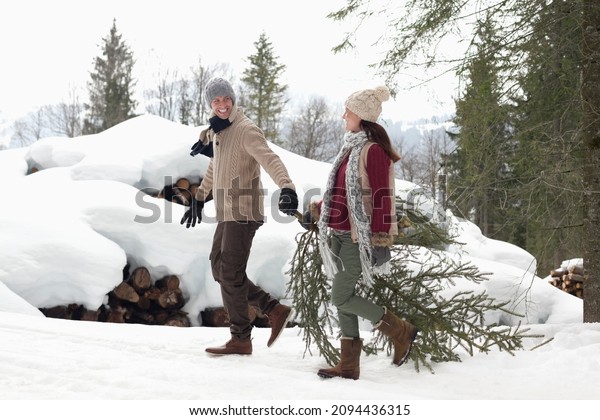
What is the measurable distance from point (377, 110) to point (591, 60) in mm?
2722

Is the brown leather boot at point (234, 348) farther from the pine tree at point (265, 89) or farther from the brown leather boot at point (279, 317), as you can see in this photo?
the pine tree at point (265, 89)

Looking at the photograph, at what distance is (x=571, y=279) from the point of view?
12156 millimetres

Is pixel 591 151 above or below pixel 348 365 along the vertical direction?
above

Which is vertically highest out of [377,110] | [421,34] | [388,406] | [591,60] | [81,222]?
[421,34]

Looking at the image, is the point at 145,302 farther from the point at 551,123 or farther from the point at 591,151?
the point at 591,151

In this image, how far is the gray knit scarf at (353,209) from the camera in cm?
307

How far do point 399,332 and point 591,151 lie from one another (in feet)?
9.13

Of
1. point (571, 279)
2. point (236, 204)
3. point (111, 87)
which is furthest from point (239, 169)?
point (111, 87)

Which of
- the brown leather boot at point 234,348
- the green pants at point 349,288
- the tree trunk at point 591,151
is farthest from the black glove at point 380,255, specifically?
the tree trunk at point 591,151

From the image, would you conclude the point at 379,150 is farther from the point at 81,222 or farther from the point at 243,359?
the point at 81,222

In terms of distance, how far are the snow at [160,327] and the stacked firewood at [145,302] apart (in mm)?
159

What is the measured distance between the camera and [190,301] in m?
7.29

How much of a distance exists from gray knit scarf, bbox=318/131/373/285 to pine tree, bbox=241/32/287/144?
25222 millimetres

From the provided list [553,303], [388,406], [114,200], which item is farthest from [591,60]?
[114,200]
